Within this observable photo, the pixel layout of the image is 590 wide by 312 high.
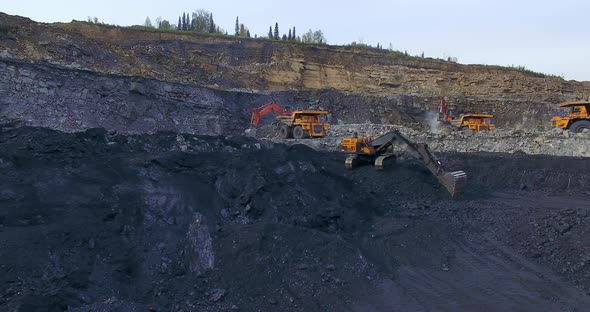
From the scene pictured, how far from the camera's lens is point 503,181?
14.8m

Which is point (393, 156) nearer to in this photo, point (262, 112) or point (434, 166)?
point (434, 166)

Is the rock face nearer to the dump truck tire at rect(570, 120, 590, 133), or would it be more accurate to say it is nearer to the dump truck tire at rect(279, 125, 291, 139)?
the dump truck tire at rect(279, 125, 291, 139)

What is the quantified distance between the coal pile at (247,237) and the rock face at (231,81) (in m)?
8.84

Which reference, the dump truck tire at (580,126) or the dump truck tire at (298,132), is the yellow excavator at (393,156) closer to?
the dump truck tire at (298,132)

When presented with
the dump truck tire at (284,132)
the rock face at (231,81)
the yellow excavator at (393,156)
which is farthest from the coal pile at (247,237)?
the rock face at (231,81)

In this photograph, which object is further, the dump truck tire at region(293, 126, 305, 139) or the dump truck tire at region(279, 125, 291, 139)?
the dump truck tire at region(279, 125, 291, 139)

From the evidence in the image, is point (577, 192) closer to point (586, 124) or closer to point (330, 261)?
point (586, 124)

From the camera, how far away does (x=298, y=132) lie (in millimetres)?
20344

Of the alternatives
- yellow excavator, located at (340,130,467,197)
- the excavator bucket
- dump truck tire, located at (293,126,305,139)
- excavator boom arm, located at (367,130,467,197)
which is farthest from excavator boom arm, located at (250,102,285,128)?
the excavator bucket

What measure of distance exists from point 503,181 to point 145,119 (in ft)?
43.5

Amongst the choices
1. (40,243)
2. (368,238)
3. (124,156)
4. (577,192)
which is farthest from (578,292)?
(124,156)

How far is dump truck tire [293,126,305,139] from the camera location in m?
20.2

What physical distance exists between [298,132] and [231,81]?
9838mm

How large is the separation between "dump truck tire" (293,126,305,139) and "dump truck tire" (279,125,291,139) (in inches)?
13.9
